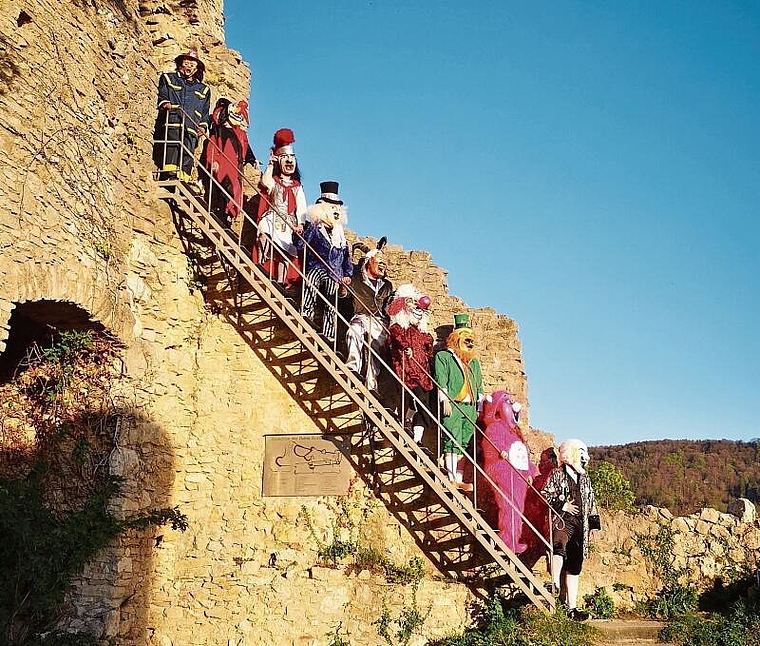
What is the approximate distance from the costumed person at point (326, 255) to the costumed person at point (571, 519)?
340cm

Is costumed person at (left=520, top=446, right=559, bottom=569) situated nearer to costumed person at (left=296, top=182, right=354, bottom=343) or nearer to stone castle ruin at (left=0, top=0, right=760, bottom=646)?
stone castle ruin at (left=0, top=0, right=760, bottom=646)

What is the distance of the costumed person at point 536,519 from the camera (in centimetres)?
1043

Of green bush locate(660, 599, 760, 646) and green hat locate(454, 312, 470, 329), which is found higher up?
green hat locate(454, 312, 470, 329)

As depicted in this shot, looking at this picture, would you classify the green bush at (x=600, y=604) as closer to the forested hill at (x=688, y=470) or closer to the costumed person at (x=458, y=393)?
the costumed person at (x=458, y=393)

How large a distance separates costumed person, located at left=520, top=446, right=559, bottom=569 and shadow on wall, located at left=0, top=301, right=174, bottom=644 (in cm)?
460

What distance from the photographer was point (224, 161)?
11.5 m

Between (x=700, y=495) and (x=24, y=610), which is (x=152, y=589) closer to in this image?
(x=24, y=610)

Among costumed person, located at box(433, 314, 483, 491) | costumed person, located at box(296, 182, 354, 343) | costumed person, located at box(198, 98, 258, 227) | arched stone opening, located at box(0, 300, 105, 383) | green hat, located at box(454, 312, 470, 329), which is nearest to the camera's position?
arched stone opening, located at box(0, 300, 105, 383)

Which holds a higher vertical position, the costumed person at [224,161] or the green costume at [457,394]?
the costumed person at [224,161]

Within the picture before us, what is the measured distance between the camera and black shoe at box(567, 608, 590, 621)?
9961 millimetres

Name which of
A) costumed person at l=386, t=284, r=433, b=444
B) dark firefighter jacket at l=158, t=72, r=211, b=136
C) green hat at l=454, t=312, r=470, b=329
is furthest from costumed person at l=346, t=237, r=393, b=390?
dark firefighter jacket at l=158, t=72, r=211, b=136

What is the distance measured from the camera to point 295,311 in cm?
1061

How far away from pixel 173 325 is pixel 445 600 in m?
4.82

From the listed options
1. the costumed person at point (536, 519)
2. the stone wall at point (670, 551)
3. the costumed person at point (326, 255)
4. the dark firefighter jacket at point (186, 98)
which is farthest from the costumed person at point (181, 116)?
the stone wall at point (670, 551)
